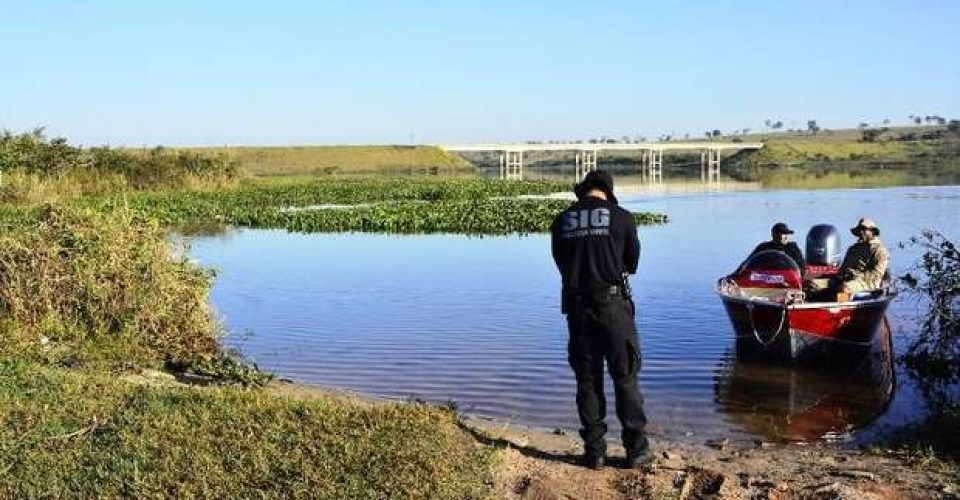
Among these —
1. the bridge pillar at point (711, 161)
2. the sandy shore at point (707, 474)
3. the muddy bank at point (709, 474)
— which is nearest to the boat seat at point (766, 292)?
the sandy shore at point (707, 474)

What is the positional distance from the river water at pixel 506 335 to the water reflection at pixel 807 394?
1.2 inches

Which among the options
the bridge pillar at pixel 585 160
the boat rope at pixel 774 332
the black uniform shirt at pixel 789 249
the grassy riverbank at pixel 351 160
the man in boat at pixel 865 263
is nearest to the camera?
the boat rope at pixel 774 332

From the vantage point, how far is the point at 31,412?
7.61 m

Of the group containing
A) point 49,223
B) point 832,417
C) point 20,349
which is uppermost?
point 49,223

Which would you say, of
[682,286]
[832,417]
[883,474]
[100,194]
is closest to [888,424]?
[832,417]

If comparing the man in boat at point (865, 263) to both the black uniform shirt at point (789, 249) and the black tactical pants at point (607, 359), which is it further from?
the black tactical pants at point (607, 359)

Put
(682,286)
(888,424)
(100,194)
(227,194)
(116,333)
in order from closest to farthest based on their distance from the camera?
(888,424) < (116,333) < (682,286) < (100,194) < (227,194)

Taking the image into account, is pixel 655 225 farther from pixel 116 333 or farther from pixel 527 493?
pixel 527 493

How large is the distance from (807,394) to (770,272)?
2.46m

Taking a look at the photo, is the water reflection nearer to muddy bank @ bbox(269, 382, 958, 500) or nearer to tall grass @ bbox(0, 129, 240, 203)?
muddy bank @ bbox(269, 382, 958, 500)

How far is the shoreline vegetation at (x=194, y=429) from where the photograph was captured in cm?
625

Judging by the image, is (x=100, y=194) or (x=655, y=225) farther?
(x=100, y=194)

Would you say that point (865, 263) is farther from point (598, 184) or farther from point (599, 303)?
point (599, 303)

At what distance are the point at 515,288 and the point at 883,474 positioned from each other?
1288 centimetres
